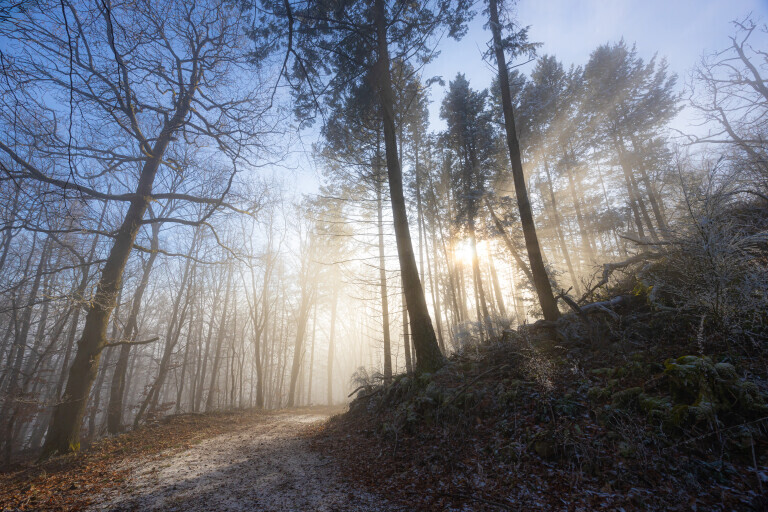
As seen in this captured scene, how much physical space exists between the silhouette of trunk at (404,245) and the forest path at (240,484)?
10.4ft

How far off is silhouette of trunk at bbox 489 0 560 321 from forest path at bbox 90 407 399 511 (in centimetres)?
563

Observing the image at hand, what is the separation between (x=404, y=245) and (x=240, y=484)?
5.81 metres

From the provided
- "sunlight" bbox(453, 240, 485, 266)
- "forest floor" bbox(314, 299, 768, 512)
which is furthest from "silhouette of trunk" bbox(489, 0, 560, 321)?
"sunlight" bbox(453, 240, 485, 266)

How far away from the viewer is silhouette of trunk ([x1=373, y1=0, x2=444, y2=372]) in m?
6.85

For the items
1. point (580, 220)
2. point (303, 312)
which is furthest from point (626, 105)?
point (303, 312)

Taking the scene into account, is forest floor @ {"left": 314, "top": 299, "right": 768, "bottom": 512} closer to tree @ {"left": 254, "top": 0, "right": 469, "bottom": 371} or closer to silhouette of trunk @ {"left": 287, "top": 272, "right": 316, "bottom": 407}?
tree @ {"left": 254, "top": 0, "right": 469, "bottom": 371}

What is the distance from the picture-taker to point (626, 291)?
7367 mm

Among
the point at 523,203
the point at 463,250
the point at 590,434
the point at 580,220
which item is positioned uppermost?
the point at 580,220

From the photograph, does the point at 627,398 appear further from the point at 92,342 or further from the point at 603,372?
the point at 92,342

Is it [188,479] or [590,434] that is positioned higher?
[590,434]

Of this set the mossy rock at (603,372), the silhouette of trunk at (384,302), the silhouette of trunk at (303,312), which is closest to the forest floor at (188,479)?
the mossy rock at (603,372)

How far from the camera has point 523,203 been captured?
7.07 metres

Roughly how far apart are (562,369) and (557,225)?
16333mm

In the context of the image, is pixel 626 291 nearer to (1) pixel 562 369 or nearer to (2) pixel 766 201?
(2) pixel 766 201
